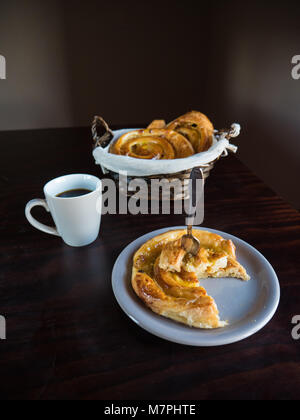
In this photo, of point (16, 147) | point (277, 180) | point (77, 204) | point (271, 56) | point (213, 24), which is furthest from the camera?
point (213, 24)

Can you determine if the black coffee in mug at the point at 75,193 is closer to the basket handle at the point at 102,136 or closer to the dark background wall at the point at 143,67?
the basket handle at the point at 102,136

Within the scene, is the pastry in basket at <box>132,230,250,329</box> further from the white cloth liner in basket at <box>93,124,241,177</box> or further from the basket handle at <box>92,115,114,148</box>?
the basket handle at <box>92,115,114,148</box>

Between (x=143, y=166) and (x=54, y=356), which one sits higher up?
(x=143, y=166)

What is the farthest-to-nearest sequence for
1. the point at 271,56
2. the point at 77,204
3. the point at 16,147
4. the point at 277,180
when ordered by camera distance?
the point at 277,180
the point at 271,56
the point at 16,147
the point at 77,204

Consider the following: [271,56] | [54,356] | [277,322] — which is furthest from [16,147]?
[271,56]

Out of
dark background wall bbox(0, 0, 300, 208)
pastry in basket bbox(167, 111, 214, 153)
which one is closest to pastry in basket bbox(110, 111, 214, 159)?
pastry in basket bbox(167, 111, 214, 153)

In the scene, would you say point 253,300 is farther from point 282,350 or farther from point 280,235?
point 280,235

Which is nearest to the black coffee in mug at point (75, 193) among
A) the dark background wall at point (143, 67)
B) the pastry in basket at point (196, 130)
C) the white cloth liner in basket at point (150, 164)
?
the white cloth liner in basket at point (150, 164)
